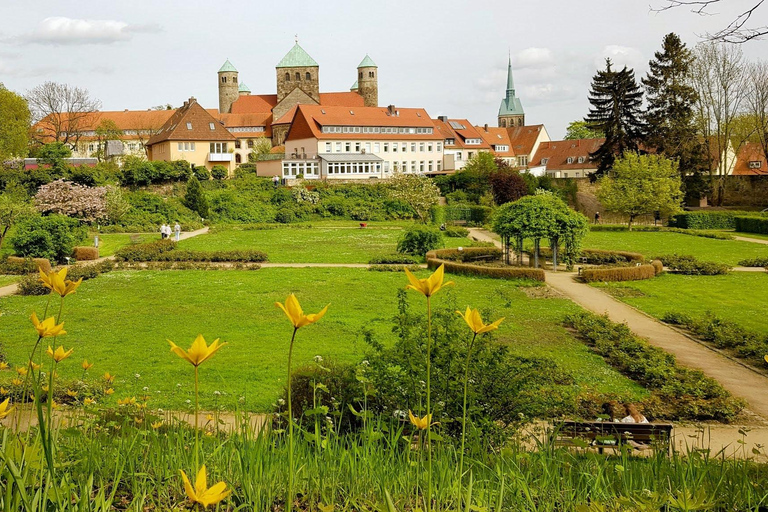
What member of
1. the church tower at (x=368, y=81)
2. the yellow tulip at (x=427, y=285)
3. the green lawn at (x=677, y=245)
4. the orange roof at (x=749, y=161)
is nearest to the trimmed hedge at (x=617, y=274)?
the green lawn at (x=677, y=245)

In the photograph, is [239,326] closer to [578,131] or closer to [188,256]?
[188,256]

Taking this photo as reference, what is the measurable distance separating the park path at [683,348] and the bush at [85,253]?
18015mm

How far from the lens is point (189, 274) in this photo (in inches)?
963

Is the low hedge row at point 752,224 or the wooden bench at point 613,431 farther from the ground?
the low hedge row at point 752,224

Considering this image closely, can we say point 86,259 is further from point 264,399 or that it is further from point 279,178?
point 279,178

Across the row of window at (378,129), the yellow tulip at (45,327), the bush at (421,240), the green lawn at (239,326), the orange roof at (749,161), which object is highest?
the row of window at (378,129)

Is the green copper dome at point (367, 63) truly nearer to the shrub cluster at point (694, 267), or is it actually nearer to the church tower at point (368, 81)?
the church tower at point (368, 81)

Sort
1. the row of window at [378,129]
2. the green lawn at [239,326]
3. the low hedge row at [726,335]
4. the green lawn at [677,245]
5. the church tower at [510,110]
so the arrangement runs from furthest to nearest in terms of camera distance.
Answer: the church tower at [510,110] < the row of window at [378,129] < the green lawn at [677,245] < the low hedge row at [726,335] < the green lawn at [239,326]

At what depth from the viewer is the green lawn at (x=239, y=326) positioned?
10906 millimetres

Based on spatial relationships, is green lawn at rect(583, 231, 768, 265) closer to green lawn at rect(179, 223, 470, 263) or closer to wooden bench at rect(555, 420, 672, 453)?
green lawn at rect(179, 223, 470, 263)

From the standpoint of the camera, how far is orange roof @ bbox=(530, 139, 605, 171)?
265 feet

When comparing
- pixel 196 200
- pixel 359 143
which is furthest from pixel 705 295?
pixel 359 143

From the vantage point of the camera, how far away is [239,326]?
15.2m

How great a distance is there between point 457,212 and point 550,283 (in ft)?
102
